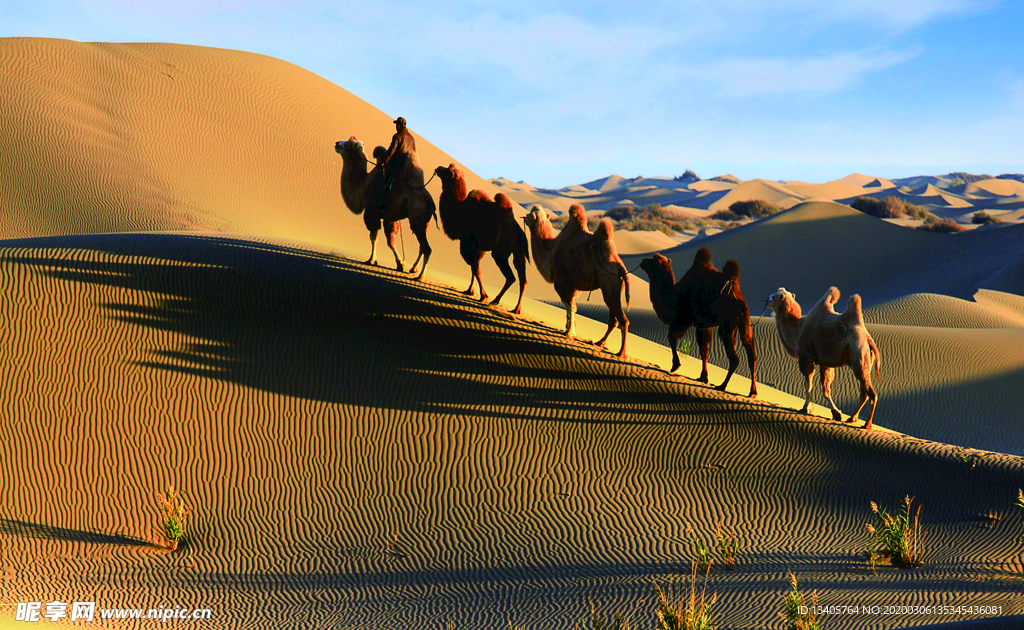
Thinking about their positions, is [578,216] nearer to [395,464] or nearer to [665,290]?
[665,290]

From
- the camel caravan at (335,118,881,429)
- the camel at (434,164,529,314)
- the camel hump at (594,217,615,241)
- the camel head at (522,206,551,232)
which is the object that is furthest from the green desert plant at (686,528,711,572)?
the camel head at (522,206,551,232)

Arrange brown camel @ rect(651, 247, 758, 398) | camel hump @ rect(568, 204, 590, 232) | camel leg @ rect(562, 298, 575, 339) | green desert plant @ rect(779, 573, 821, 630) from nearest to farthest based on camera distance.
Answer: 1. green desert plant @ rect(779, 573, 821, 630)
2. brown camel @ rect(651, 247, 758, 398)
3. camel hump @ rect(568, 204, 590, 232)
4. camel leg @ rect(562, 298, 575, 339)

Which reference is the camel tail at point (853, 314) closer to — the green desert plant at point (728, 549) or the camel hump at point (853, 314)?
the camel hump at point (853, 314)

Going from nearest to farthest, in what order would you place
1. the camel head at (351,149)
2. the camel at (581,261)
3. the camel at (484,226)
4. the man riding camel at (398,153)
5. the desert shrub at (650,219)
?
the camel at (581,261), the camel at (484,226), the man riding camel at (398,153), the camel head at (351,149), the desert shrub at (650,219)

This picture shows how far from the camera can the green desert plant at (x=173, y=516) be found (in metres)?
7.96

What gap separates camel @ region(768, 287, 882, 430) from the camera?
30.7ft

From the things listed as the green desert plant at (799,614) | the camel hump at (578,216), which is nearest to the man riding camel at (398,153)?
the camel hump at (578,216)

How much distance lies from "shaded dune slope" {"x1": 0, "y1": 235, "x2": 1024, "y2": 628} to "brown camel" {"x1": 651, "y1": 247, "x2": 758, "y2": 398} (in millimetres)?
892

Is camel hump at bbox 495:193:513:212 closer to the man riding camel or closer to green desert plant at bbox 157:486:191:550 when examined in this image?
the man riding camel

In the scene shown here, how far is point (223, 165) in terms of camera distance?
30.2m

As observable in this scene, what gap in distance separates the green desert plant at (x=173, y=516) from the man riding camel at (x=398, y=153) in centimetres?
526

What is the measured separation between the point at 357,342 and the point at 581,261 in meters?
3.31

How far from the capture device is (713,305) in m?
9.95

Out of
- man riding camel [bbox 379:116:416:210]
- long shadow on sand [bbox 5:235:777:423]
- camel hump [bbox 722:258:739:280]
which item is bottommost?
long shadow on sand [bbox 5:235:777:423]
